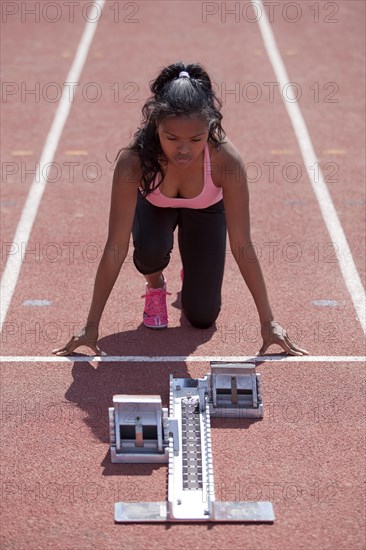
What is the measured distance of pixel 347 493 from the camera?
4605 millimetres

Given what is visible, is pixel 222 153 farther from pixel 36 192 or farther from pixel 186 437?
pixel 36 192

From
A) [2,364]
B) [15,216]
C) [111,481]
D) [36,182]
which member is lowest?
[111,481]

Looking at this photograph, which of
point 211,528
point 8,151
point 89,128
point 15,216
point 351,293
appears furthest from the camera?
point 89,128

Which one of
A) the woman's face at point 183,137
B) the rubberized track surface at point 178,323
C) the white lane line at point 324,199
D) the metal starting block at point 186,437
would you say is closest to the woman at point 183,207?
the woman's face at point 183,137

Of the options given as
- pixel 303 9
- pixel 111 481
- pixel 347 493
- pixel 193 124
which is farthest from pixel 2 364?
pixel 303 9

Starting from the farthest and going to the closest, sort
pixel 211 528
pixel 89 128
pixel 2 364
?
pixel 89 128, pixel 2 364, pixel 211 528

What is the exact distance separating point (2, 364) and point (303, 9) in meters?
10.5

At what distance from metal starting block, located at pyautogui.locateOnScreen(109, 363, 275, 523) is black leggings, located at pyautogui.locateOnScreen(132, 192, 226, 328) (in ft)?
2.62

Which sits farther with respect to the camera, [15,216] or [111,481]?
[15,216]

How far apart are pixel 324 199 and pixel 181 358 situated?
286 centimetres

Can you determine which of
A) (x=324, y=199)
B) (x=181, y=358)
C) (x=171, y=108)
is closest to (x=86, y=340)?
(x=181, y=358)

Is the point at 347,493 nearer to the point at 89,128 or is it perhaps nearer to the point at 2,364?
the point at 2,364

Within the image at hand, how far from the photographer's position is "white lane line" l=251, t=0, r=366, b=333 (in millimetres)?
6722

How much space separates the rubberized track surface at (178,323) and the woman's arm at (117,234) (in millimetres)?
330
